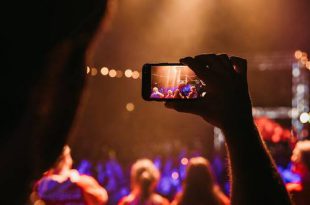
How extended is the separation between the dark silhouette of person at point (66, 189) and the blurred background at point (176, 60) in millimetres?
4016

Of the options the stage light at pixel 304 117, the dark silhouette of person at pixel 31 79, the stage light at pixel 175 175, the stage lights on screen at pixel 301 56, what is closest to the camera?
the dark silhouette of person at pixel 31 79

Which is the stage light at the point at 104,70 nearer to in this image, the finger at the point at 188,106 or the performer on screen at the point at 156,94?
the performer on screen at the point at 156,94

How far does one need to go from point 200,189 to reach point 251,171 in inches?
134

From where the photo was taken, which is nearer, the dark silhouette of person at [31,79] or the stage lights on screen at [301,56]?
the dark silhouette of person at [31,79]

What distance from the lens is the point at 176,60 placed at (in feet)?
38.1

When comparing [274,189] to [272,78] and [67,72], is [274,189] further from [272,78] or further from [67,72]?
[272,78]

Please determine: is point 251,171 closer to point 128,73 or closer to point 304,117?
point 304,117

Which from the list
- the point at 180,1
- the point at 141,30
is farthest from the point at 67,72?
the point at 141,30

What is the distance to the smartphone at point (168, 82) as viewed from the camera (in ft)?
4.76

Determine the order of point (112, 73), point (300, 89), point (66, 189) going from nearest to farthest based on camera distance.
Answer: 1. point (66, 189)
2. point (300, 89)
3. point (112, 73)

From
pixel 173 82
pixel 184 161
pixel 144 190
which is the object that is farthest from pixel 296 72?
pixel 173 82

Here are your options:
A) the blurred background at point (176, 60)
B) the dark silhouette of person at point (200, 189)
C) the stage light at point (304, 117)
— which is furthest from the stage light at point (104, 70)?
the dark silhouette of person at point (200, 189)

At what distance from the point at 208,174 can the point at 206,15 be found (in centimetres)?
618

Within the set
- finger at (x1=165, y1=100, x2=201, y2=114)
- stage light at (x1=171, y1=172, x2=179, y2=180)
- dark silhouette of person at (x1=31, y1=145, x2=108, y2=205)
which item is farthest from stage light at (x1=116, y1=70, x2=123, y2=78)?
finger at (x1=165, y1=100, x2=201, y2=114)
